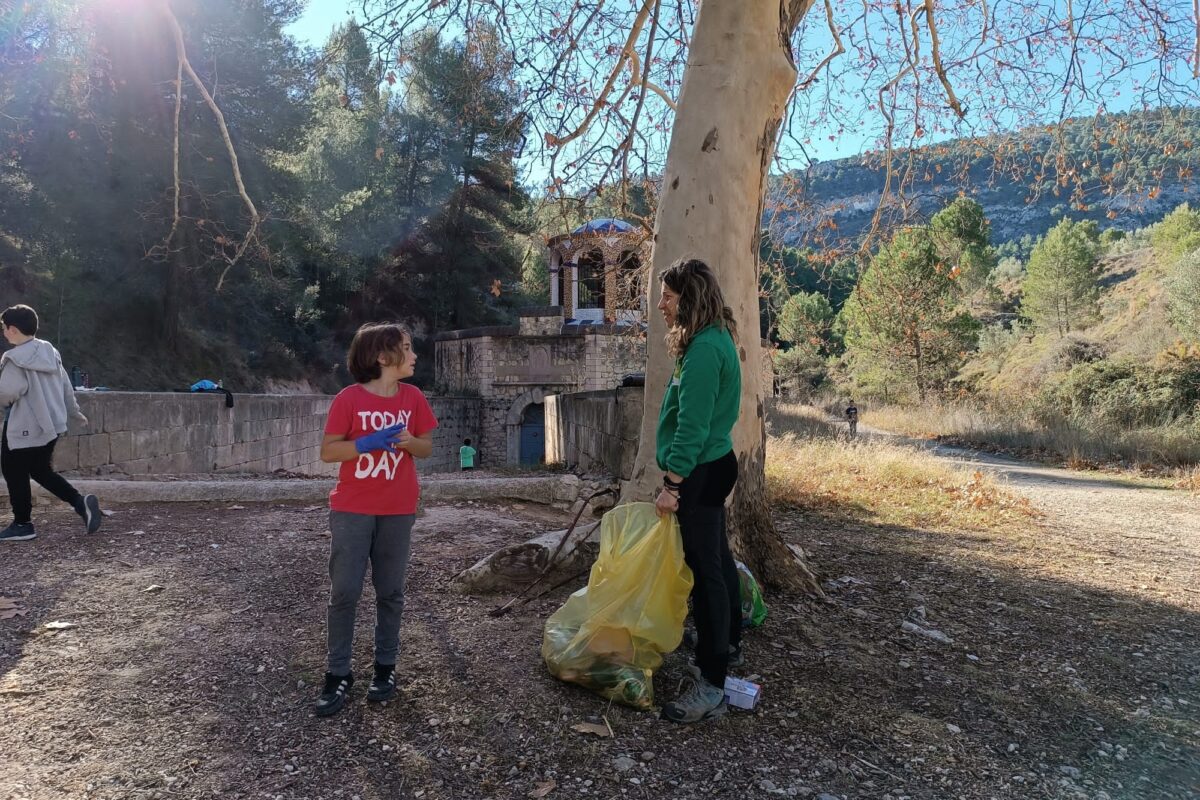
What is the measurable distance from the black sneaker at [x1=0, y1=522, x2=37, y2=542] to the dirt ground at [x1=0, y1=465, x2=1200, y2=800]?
0.21 metres

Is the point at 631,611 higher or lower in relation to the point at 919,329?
lower

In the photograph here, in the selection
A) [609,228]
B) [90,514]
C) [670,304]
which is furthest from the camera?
[609,228]

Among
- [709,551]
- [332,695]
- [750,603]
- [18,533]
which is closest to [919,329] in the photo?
[750,603]

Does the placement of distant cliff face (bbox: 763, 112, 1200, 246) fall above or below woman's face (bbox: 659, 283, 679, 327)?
above

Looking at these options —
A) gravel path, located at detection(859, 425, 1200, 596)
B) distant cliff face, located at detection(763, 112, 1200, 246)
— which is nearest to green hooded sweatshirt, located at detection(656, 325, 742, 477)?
gravel path, located at detection(859, 425, 1200, 596)

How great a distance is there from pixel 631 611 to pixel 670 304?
1186mm

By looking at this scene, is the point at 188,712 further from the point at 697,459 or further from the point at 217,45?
the point at 217,45

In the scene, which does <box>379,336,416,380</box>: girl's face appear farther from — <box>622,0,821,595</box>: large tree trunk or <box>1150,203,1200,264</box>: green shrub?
<box>1150,203,1200,264</box>: green shrub

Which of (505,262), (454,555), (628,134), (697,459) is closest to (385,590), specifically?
(697,459)

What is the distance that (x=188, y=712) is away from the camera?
2.73 metres

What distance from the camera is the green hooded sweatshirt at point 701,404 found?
2.64 meters

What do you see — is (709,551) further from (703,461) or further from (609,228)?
(609,228)

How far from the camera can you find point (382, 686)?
282 cm

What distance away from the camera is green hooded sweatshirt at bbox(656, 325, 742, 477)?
264cm
